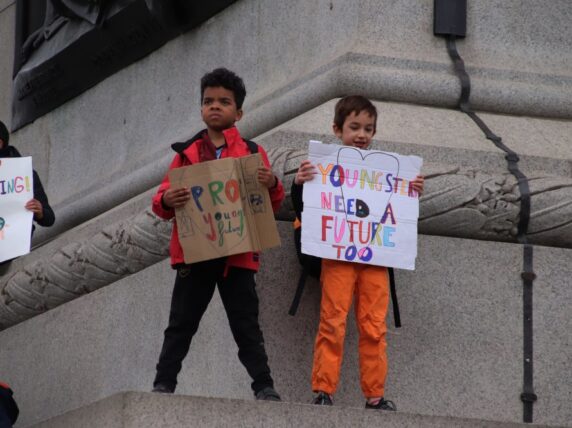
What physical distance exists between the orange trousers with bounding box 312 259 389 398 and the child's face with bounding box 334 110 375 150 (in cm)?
65

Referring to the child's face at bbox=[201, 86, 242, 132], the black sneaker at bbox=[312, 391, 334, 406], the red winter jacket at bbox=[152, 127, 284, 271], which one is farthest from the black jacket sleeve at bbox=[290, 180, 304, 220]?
the black sneaker at bbox=[312, 391, 334, 406]

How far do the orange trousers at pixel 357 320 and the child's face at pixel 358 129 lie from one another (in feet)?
2.14

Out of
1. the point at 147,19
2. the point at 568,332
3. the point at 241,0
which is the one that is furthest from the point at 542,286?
the point at 147,19

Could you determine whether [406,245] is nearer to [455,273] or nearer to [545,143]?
[455,273]

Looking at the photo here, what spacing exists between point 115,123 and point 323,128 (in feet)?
9.85

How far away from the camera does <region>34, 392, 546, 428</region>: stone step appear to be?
821cm

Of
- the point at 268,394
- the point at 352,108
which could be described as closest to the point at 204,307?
the point at 268,394

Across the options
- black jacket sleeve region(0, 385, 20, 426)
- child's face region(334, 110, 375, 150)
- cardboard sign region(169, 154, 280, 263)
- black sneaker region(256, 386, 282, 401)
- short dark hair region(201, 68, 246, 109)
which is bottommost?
black jacket sleeve region(0, 385, 20, 426)

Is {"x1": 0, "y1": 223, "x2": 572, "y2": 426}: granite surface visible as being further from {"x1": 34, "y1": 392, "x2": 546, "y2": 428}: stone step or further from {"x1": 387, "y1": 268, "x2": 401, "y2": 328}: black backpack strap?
{"x1": 34, "y1": 392, "x2": 546, "y2": 428}: stone step

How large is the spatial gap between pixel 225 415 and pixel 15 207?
137 inches

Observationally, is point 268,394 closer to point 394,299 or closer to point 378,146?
point 394,299

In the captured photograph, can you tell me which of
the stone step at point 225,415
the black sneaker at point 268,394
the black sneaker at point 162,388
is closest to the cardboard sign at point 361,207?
the black sneaker at point 268,394

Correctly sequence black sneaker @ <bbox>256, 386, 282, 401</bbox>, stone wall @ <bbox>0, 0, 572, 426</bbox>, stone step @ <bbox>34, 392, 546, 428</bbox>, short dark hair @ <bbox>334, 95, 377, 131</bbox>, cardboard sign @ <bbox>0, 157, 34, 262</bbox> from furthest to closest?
cardboard sign @ <bbox>0, 157, 34, 262</bbox>
stone wall @ <bbox>0, 0, 572, 426</bbox>
short dark hair @ <bbox>334, 95, 377, 131</bbox>
black sneaker @ <bbox>256, 386, 282, 401</bbox>
stone step @ <bbox>34, 392, 546, 428</bbox>

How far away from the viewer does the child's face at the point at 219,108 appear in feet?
31.4
